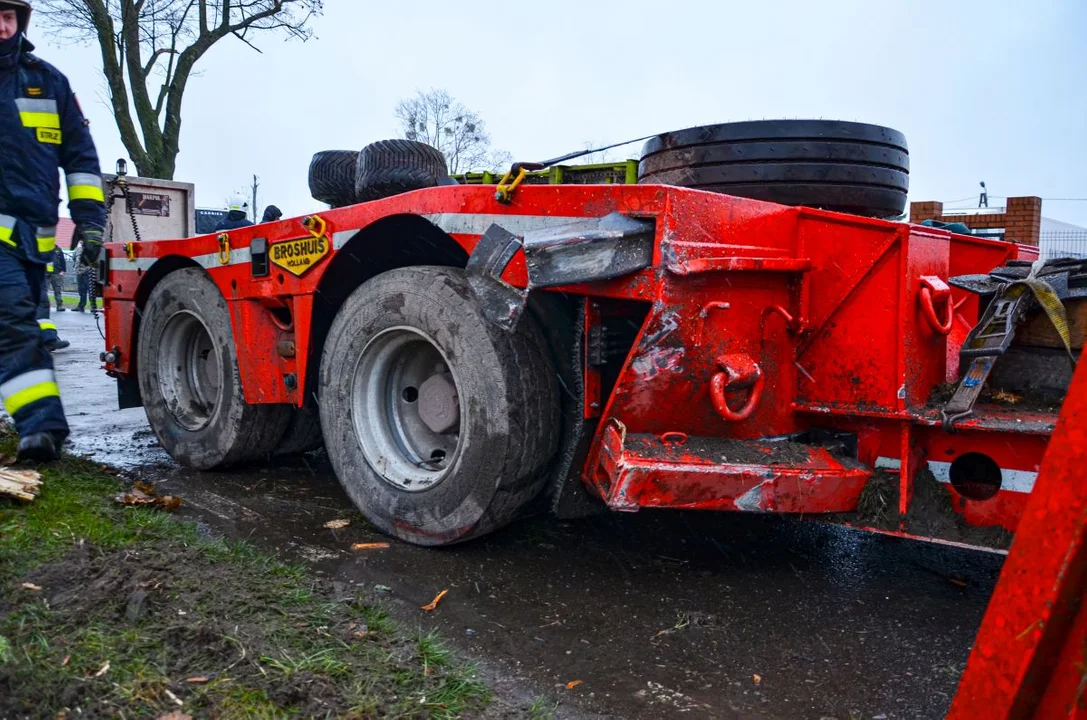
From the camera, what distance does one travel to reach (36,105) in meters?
4.26

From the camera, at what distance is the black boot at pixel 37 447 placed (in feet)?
13.4

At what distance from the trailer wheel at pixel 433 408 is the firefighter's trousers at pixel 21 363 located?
144 centimetres

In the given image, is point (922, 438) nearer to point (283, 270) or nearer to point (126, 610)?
point (126, 610)

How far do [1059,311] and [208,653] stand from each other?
275 cm

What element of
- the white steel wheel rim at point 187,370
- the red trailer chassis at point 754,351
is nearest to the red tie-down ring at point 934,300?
the red trailer chassis at point 754,351

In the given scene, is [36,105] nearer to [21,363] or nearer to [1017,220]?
[21,363]

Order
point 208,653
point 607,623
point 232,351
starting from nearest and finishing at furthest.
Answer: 1. point 208,653
2. point 607,623
3. point 232,351

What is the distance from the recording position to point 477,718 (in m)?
2.09

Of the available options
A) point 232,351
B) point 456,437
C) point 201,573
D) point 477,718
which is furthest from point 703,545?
point 232,351

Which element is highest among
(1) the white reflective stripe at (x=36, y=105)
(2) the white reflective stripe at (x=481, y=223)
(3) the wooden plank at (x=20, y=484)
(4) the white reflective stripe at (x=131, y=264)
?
(1) the white reflective stripe at (x=36, y=105)

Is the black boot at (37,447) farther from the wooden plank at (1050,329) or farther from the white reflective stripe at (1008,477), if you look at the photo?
the wooden plank at (1050,329)

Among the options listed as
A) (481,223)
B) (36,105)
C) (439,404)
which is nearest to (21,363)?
(36,105)

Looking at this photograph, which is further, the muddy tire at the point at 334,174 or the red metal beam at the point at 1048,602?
the muddy tire at the point at 334,174

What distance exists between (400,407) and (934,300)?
2.15 meters
